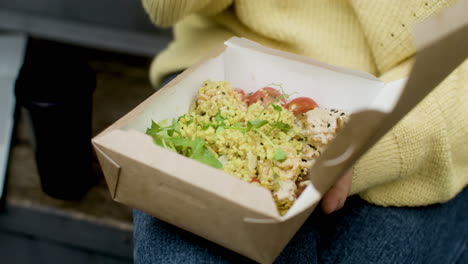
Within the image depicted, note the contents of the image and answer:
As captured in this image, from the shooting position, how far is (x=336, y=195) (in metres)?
0.65

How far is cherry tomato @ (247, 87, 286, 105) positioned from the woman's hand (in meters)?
0.13

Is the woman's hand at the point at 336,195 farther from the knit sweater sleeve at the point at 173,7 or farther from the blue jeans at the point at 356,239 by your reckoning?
the knit sweater sleeve at the point at 173,7

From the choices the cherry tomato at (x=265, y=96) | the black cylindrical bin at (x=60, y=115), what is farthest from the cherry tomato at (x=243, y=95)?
the black cylindrical bin at (x=60, y=115)

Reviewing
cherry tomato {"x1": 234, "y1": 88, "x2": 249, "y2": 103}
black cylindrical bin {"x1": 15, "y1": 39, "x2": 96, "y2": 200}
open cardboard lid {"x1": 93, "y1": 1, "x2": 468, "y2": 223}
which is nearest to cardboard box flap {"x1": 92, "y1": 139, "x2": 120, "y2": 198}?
open cardboard lid {"x1": 93, "y1": 1, "x2": 468, "y2": 223}

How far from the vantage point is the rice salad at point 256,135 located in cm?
56

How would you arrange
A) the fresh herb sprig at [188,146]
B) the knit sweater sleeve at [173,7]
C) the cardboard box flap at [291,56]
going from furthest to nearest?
the knit sweater sleeve at [173,7] < the cardboard box flap at [291,56] < the fresh herb sprig at [188,146]

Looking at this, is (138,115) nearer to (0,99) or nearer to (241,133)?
(241,133)

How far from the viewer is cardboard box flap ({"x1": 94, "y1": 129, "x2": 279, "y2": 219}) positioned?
465 mm

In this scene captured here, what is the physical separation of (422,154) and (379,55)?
0.16 metres

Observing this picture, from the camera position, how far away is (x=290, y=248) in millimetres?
641

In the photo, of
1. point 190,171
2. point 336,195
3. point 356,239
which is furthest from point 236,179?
point 356,239

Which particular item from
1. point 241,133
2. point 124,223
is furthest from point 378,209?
point 124,223

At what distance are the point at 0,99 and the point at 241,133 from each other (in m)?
0.87

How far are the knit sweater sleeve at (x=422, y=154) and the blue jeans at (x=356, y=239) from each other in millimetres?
27
